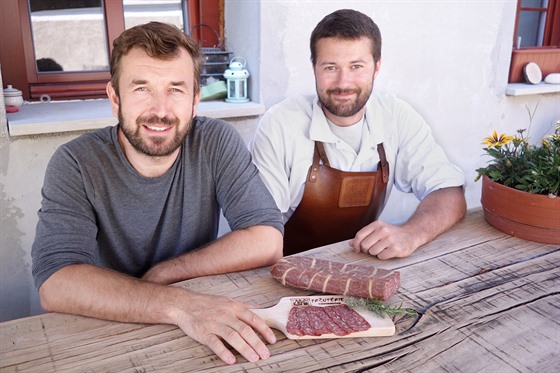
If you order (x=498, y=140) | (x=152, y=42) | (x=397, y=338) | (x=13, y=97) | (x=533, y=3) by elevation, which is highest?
(x=533, y=3)

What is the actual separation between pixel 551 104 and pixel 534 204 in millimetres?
2922

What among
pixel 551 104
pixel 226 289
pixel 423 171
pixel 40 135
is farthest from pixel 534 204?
pixel 551 104

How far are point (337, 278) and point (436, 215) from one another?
720mm

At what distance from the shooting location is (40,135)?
8.66 feet

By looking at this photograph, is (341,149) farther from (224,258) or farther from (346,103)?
(224,258)

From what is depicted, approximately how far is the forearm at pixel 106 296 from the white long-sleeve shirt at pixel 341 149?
3.16ft

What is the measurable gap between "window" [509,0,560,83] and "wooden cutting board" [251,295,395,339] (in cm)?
340

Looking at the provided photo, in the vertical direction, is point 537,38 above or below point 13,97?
above

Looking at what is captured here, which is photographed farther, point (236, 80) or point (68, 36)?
point (236, 80)

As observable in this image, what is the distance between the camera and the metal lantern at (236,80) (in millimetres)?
3074

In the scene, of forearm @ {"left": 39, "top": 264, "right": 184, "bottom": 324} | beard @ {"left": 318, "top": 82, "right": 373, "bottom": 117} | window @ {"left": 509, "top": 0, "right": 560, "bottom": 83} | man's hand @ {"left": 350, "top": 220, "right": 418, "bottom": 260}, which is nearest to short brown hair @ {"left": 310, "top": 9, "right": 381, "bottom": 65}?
beard @ {"left": 318, "top": 82, "right": 373, "bottom": 117}

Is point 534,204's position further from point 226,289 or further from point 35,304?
point 35,304

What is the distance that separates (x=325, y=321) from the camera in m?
1.40

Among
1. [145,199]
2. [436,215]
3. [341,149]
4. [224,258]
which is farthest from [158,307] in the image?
[341,149]
